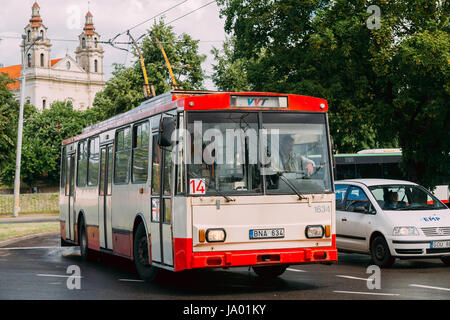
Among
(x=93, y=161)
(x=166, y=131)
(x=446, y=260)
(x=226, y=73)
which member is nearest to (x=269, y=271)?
(x=166, y=131)

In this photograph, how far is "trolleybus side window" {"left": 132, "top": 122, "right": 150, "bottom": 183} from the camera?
40.1 feet

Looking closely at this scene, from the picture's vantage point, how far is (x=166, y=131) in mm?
10461

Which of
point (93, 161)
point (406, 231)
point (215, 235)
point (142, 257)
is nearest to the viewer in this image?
point (215, 235)

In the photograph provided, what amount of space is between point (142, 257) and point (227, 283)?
145 centimetres

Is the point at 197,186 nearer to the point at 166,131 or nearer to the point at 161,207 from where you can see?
→ the point at 166,131

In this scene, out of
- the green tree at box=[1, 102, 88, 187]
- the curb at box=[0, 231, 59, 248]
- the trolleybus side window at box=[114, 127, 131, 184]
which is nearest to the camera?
the trolleybus side window at box=[114, 127, 131, 184]

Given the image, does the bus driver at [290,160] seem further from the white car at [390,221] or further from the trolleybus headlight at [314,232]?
the white car at [390,221]

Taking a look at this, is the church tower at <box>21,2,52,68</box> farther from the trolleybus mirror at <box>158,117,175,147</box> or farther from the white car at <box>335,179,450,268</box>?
the trolleybus mirror at <box>158,117,175,147</box>

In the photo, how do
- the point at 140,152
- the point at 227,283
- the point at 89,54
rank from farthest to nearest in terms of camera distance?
the point at 89,54 → the point at 140,152 → the point at 227,283

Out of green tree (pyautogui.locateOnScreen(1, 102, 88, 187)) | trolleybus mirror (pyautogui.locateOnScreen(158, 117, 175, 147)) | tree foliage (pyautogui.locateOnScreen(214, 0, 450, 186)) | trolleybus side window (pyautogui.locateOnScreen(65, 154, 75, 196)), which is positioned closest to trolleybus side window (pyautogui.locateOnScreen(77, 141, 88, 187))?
trolleybus side window (pyautogui.locateOnScreen(65, 154, 75, 196))

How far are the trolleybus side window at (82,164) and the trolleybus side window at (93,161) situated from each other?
0.48 m

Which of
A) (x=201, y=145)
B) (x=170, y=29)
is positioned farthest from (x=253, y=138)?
(x=170, y=29)

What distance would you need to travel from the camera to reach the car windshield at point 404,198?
14594mm

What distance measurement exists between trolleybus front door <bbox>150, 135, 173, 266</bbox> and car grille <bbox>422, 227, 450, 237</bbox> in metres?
5.24
